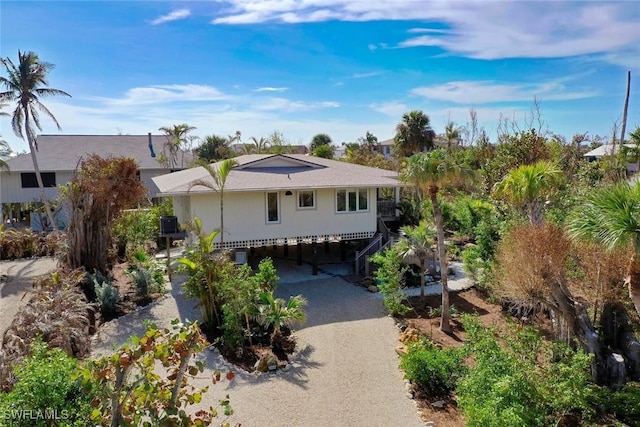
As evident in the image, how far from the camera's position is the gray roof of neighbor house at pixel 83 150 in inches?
1220

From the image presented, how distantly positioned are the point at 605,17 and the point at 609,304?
27.0 ft

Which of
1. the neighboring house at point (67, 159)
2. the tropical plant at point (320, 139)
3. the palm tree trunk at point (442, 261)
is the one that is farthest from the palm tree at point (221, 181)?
the tropical plant at point (320, 139)

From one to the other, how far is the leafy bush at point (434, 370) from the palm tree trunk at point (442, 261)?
2.96 metres

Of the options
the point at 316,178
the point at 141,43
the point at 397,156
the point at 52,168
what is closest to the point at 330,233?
the point at 316,178

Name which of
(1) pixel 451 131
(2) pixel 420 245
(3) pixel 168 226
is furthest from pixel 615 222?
(1) pixel 451 131

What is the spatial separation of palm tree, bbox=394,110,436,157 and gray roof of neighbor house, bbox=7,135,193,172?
21.5 m

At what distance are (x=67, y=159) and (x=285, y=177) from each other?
74.3 feet

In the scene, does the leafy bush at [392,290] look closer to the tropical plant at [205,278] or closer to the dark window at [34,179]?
the tropical plant at [205,278]

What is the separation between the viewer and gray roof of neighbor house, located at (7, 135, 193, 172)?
1220 inches

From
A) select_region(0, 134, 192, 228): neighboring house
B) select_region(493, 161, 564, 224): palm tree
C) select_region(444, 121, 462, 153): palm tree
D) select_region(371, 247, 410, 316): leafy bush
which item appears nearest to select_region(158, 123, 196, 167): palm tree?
select_region(0, 134, 192, 228): neighboring house

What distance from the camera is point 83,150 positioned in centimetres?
3425

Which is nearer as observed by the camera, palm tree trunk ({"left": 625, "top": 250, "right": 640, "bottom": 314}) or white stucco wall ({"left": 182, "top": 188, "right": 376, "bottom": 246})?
palm tree trunk ({"left": 625, "top": 250, "right": 640, "bottom": 314})

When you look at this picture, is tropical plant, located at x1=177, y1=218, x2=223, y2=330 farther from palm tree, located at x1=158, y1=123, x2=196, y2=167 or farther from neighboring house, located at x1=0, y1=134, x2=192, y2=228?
palm tree, located at x1=158, y1=123, x2=196, y2=167

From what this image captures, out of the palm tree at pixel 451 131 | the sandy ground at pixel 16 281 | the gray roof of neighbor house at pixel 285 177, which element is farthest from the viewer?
the palm tree at pixel 451 131
